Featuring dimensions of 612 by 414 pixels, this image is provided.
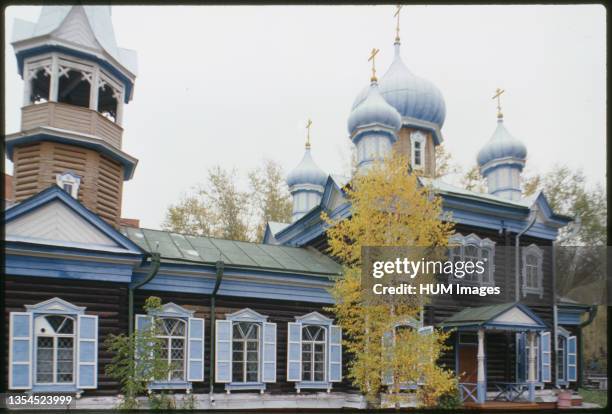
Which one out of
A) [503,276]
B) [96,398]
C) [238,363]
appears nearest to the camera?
[96,398]

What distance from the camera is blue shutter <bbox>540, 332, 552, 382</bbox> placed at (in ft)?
56.3

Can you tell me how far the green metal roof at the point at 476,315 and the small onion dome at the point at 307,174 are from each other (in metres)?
8.24

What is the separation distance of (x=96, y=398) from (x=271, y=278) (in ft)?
14.8

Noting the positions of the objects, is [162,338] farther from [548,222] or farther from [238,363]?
[548,222]

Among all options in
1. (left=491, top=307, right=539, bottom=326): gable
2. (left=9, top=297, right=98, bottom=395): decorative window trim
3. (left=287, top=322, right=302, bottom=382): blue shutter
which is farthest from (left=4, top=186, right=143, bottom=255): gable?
(left=491, top=307, right=539, bottom=326): gable

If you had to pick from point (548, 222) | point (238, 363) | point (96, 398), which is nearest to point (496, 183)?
point (548, 222)

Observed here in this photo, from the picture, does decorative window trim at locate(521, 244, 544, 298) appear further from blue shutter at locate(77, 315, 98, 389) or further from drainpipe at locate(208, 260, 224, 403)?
blue shutter at locate(77, 315, 98, 389)

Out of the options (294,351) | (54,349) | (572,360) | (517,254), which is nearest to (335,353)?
(294,351)

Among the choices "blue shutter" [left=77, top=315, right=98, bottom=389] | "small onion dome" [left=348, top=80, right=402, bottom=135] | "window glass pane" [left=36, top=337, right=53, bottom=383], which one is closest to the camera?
"window glass pane" [left=36, top=337, right=53, bottom=383]

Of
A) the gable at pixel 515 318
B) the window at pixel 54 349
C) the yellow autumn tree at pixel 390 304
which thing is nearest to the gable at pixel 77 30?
the window at pixel 54 349

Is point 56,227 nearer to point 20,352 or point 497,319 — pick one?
point 20,352

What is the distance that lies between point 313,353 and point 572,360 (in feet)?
28.5

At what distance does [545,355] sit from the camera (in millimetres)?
17328

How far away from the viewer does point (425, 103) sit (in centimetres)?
2083
